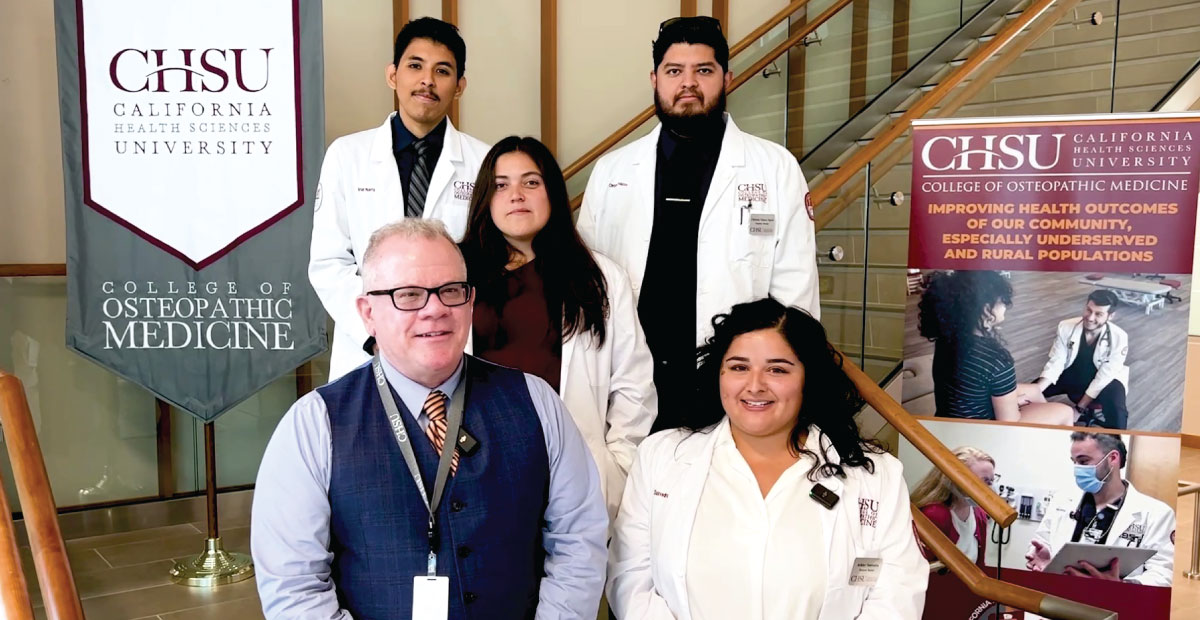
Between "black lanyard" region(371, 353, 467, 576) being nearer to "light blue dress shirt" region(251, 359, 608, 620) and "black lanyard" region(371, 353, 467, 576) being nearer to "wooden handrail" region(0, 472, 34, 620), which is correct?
"light blue dress shirt" region(251, 359, 608, 620)

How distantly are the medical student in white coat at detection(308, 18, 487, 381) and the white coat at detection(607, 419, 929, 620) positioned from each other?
1069mm

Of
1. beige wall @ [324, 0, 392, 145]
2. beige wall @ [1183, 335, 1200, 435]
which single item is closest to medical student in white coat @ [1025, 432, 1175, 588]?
beige wall @ [324, 0, 392, 145]

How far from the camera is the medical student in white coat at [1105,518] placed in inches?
112

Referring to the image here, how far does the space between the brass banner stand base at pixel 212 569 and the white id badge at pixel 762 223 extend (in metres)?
2.25

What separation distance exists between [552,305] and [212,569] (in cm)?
203

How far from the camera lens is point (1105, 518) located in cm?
288

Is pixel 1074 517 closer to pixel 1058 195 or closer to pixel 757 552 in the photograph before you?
pixel 1058 195

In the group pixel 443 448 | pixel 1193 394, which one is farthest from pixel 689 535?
pixel 1193 394

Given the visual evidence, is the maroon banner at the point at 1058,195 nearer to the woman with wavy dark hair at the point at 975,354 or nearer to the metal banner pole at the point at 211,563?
the woman with wavy dark hair at the point at 975,354

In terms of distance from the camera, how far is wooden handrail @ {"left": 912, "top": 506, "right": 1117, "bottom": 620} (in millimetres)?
2178

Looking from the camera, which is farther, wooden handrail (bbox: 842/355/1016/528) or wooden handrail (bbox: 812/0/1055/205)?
wooden handrail (bbox: 812/0/1055/205)

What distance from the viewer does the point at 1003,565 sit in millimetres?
2988

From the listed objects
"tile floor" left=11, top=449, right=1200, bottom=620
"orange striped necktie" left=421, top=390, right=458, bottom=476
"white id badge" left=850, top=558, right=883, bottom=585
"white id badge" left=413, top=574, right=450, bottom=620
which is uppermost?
"orange striped necktie" left=421, top=390, right=458, bottom=476

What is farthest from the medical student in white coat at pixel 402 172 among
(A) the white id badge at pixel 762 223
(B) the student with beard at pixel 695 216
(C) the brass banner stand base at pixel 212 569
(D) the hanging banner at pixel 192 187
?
(C) the brass banner stand base at pixel 212 569
